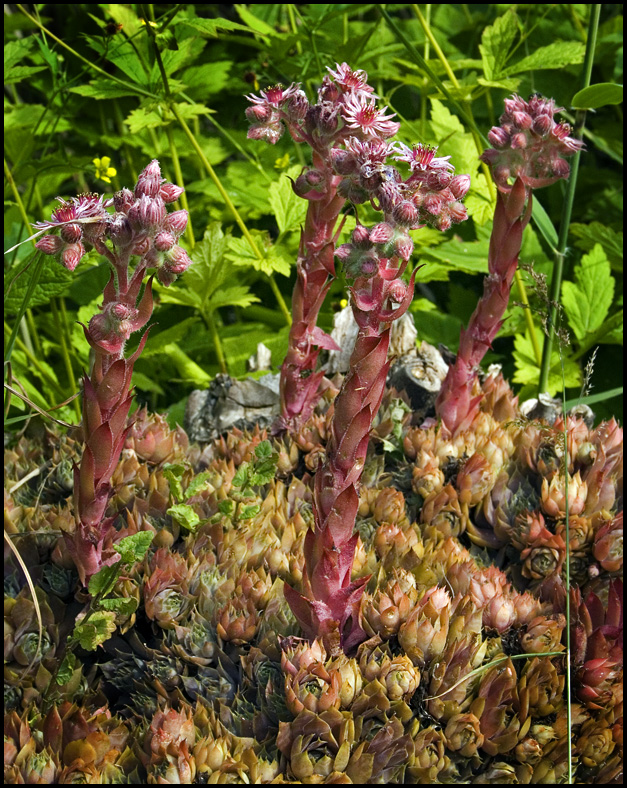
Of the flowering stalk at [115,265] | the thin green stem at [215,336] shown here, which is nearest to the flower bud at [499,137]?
the flowering stalk at [115,265]

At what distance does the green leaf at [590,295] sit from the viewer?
113 inches

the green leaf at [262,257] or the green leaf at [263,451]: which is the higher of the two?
the green leaf at [262,257]

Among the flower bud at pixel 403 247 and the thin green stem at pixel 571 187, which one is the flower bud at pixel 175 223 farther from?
the thin green stem at pixel 571 187

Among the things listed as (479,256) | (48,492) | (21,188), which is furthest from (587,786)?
(21,188)

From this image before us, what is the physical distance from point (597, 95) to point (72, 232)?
1414mm

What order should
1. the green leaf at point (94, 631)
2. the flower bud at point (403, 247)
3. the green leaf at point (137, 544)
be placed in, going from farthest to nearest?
the green leaf at point (137, 544) → the green leaf at point (94, 631) → the flower bud at point (403, 247)

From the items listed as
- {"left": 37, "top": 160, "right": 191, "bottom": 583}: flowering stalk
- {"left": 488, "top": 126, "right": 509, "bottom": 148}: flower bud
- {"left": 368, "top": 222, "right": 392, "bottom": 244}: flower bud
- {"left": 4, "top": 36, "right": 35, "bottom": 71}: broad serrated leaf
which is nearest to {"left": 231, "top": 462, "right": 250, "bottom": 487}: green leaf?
{"left": 37, "top": 160, "right": 191, "bottom": 583}: flowering stalk

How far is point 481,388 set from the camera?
96.1 inches

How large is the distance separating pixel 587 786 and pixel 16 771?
109 cm

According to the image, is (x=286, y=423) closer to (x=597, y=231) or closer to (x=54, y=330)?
(x=54, y=330)

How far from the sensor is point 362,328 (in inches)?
58.0

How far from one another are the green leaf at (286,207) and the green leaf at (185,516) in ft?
3.82

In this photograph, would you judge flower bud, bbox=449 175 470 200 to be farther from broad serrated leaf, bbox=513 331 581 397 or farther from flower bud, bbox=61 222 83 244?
broad serrated leaf, bbox=513 331 581 397

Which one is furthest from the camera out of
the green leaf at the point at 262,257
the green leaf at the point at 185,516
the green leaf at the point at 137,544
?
the green leaf at the point at 262,257
